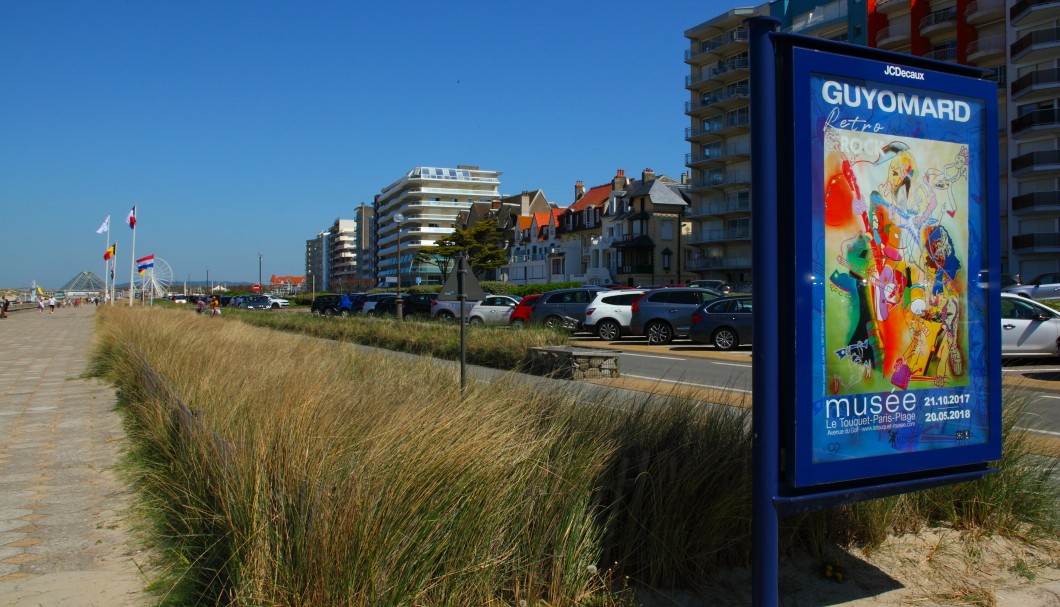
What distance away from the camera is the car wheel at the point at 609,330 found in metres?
26.1

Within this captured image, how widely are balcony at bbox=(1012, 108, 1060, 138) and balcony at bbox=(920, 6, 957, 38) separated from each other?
687cm

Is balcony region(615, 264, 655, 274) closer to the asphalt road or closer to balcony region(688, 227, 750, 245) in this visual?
balcony region(688, 227, 750, 245)

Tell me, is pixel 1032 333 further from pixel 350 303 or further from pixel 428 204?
pixel 428 204

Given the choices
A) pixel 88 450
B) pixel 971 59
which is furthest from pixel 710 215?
pixel 88 450

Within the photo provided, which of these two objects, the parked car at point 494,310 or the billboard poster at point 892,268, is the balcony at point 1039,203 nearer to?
the parked car at point 494,310

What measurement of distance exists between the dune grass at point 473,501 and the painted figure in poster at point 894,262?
1309 mm

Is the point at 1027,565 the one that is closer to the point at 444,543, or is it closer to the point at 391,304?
the point at 444,543

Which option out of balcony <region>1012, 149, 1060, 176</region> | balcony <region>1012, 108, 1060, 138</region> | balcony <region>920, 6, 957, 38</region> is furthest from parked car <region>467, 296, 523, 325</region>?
balcony <region>920, 6, 957, 38</region>

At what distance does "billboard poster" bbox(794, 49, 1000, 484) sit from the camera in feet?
11.2

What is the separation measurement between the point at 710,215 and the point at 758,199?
6912 cm

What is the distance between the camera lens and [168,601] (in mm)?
3900

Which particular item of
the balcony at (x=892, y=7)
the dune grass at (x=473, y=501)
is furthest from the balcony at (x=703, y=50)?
the dune grass at (x=473, y=501)

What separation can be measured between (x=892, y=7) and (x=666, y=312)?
120 ft

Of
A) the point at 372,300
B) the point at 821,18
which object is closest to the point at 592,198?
the point at 821,18
